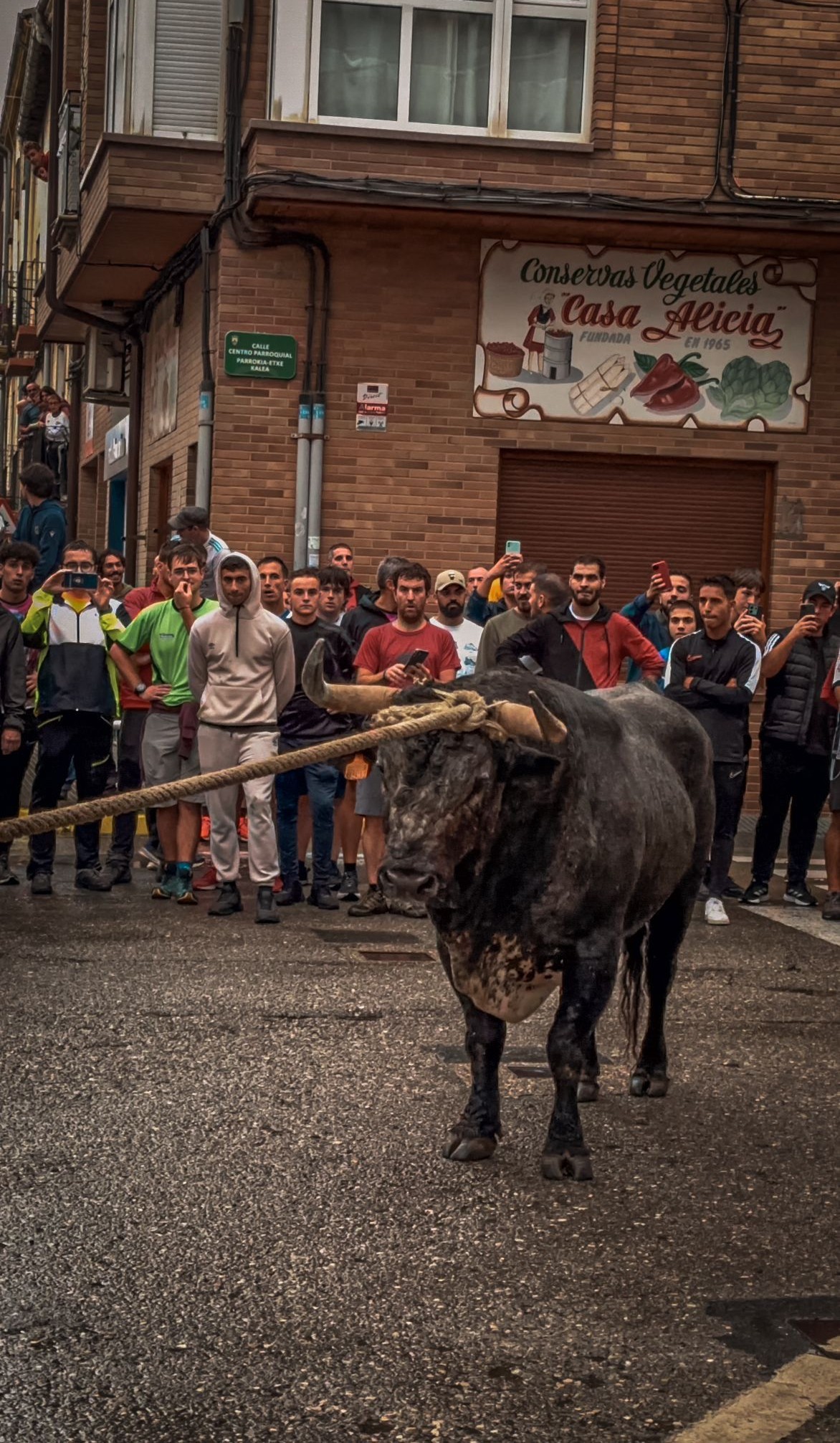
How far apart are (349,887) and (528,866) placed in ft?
20.0

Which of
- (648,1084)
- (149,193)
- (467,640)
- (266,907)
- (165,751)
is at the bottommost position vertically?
(266,907)

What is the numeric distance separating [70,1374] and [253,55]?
1480 cm

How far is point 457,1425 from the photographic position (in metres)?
3.98

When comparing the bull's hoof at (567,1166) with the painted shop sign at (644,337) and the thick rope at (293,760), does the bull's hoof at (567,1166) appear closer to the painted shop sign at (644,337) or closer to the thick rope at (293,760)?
the thick rope at (293,760)

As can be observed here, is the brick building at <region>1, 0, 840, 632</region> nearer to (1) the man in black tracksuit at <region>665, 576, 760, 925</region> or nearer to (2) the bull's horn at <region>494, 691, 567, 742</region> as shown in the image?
(1) the man in black tracksuit at <region>665, 576, 760, 925</region>

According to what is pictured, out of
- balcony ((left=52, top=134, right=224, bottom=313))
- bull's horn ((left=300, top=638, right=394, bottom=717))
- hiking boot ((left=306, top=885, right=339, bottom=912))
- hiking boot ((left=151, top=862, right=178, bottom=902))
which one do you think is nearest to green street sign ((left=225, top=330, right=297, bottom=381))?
balcony ((left=52, top=134, right=224, bottom=313))

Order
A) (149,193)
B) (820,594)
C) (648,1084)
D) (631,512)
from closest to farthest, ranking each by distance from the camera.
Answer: (648,1084) < (820,594) < (631,512) < (149,193)

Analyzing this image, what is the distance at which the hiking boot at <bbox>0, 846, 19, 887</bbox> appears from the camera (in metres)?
11.6

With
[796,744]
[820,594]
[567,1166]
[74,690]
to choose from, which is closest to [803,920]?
[796,744]

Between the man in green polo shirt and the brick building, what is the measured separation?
5354 millimetres

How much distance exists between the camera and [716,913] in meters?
11.2

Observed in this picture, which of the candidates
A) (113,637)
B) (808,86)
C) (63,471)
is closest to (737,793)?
(113,637)

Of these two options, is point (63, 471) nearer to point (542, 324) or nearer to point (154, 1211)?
point (542, 324)

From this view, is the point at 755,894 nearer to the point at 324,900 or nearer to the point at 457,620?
the point at 457,620
